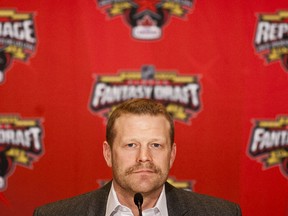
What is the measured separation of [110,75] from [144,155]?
4.12ft

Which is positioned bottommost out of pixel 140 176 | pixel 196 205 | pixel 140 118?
pixel 196 205

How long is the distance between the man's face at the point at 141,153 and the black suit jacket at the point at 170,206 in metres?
0.10

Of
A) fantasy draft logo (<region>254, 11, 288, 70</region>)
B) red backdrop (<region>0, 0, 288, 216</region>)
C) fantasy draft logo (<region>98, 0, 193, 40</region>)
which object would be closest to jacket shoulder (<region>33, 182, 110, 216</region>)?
red backdrop (<region>0, 0, 288, 216</region>)

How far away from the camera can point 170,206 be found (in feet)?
6.69

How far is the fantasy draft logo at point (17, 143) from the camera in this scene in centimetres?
311

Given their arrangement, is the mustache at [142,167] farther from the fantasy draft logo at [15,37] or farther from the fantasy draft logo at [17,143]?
the fantasy draft logo at [15,37]

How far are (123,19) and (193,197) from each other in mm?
1322

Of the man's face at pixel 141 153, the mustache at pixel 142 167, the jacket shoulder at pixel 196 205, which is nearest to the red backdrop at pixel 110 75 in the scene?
the jacket shoulder at pixel 196 205

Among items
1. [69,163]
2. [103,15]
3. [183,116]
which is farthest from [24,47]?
[183,116]

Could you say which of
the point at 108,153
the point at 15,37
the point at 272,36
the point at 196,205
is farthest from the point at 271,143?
the point at 15,37

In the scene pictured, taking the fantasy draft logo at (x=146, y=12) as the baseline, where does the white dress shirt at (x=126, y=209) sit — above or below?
below

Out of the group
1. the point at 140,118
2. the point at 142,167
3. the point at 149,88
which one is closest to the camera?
the point at 142,167

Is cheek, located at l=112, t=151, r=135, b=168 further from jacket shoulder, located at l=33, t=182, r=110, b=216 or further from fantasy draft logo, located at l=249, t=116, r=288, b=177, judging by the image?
fantasy draft logo, located at l=249, t=116, r=288, b=177

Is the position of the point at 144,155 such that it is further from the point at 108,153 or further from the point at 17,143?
the point at 17,143
